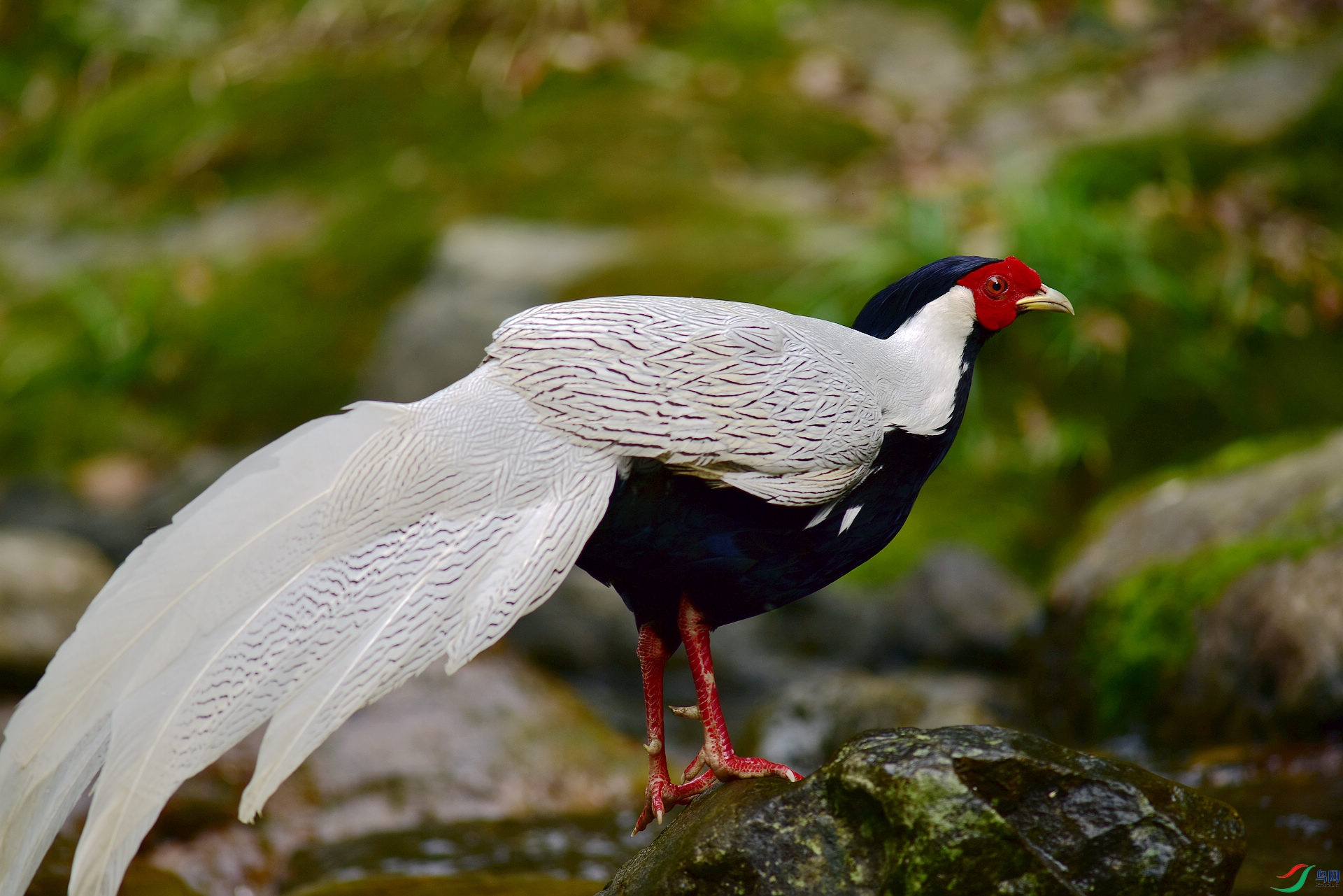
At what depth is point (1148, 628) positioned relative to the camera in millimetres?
4672

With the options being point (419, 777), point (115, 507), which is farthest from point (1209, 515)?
point (115, 507)

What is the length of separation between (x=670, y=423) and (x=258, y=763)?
1044 millimetres

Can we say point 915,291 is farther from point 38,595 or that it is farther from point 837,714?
point 38,595

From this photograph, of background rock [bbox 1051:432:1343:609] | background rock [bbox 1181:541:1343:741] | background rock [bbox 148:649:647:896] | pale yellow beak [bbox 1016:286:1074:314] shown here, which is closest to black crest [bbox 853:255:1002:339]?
pale yellow beak [bbox 1016:286:1074:314]

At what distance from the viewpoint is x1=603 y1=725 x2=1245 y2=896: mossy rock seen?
2.36m

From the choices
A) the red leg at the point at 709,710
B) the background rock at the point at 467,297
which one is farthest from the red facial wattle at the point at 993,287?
the background rock at the point at 467,297

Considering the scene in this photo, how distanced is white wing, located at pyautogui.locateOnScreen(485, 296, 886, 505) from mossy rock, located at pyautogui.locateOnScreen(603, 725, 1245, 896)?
615mm

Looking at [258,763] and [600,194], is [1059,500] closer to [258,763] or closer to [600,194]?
[600,194]

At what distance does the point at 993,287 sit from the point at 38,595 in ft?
14.3

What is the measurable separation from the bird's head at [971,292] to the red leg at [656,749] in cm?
98

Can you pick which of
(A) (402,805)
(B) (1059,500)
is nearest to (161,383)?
(A) (402,805)

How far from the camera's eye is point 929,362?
2.88m

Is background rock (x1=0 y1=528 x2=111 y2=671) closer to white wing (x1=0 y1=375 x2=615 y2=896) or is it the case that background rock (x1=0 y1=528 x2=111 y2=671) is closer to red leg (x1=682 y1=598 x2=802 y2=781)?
white wing (x1=0 y1=375 x2=615 y2=896)

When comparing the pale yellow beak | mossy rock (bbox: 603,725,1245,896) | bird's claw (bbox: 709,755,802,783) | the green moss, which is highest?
the pale yellow beak
